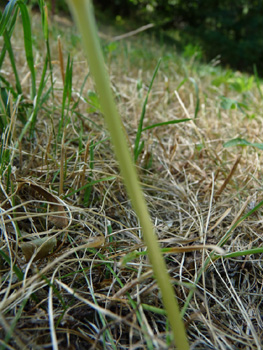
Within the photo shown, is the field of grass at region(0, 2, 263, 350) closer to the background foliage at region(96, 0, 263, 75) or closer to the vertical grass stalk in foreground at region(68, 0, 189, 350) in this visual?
the vertical grass stalk in foreground at region(68, 0, 189, 350)

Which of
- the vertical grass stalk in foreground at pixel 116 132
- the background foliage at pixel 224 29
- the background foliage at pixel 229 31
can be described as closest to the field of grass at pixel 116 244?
the vertical grass stalk in foreground at pixel 116 132

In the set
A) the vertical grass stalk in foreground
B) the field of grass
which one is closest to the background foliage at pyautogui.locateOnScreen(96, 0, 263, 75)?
the field of grass

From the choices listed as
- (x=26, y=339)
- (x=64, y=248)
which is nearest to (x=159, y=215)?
(x=64, y=248)

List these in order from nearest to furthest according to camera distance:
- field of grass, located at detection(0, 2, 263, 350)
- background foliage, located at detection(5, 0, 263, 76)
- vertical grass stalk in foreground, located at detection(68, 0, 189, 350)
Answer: vertical grass stalk in foreground, located at detection(68, 0, 189, 350) → field of grass, located at detection(0, 2, 263, 350) → background foliage, located at detection(5, 0, 263, 76)

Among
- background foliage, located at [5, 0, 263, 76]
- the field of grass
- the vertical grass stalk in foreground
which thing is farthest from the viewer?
background foliage, located at [5, 0, 263, 76]

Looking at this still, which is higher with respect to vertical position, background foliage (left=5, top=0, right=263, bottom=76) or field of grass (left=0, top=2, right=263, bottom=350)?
background foliage (left=5, top=0, right=263, bottom=76)

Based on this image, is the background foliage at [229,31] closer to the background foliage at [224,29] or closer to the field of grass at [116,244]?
the background foliage at [224,29]

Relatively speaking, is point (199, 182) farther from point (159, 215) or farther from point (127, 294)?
point (127, 294)

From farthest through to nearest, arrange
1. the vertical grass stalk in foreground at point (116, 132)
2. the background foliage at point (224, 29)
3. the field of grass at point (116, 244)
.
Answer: the background foliage at point (224, 29), the field of grass at point (116, 244), the vertical grass stalk in foreground at point (116, 132)
